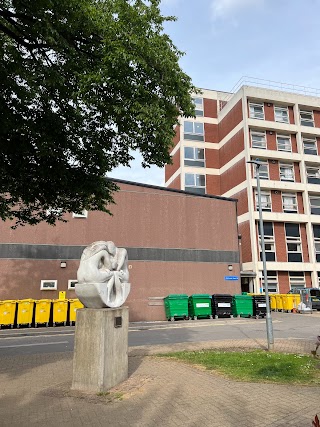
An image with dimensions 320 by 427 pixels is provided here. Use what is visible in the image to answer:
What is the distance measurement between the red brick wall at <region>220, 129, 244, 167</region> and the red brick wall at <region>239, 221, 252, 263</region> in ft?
23.8

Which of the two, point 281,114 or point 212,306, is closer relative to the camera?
point 212,306

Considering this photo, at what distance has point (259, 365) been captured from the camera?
778 cm

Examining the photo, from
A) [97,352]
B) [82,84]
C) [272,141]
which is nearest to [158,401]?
[97,352]

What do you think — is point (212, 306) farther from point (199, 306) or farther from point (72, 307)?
point (72, 307)

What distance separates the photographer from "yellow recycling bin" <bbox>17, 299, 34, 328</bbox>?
1639cm

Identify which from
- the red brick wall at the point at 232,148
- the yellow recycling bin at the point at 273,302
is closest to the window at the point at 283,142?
the red brick wall at the point at 232,148

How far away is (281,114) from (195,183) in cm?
1083

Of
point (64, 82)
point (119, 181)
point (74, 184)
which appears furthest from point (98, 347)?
point (119, 181)

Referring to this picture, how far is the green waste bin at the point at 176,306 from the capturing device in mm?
19594

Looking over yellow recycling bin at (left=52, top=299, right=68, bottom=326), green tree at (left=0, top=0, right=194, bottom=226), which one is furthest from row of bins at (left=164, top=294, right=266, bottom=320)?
green tree at (left=0, top=0, right=194, bottom=226)

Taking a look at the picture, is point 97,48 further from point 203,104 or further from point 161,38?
point 203,104

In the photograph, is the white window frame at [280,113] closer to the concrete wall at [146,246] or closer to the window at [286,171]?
the window at [286,171]

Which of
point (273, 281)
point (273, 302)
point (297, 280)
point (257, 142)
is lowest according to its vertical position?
point (273, 302)

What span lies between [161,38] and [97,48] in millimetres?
1395
